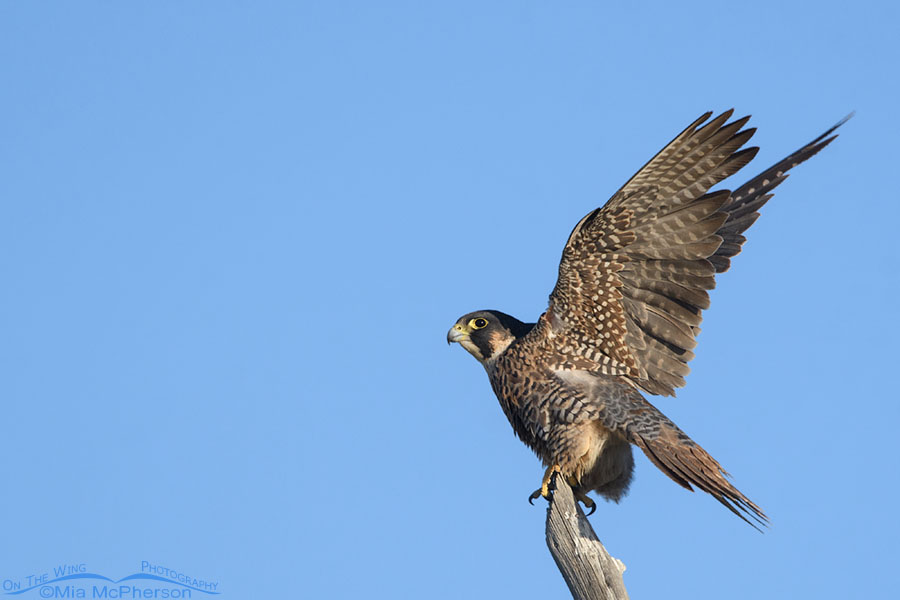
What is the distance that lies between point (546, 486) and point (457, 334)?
1383mm

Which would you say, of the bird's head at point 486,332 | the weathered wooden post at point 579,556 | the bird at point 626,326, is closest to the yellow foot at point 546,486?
the bird at point 626,326

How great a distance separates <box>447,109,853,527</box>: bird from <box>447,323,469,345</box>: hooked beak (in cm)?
29

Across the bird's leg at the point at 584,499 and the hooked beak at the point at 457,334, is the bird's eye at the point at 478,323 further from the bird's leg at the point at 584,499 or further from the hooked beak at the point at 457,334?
the bird's leg at the point at 584,499

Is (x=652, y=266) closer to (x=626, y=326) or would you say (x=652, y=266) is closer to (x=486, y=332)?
(x=626, y=326)

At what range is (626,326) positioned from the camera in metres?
6.38

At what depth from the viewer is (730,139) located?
19.3ft

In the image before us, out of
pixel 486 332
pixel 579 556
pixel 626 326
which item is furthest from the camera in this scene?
pixel 486 332

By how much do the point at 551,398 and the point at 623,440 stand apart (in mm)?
517

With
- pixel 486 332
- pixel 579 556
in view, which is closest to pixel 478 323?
pixel 486 332

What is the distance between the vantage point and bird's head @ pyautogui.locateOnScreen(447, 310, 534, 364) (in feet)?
22.3

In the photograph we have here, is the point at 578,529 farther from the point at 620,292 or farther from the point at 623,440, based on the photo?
the point at 620,292

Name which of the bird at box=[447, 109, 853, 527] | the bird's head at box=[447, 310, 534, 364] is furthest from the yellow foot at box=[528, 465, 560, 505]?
the bird's head at box=[447, 310, 534, 364]

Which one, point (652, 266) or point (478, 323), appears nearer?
point (652, 266)

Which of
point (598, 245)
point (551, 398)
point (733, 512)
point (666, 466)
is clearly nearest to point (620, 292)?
point (598, 245)
